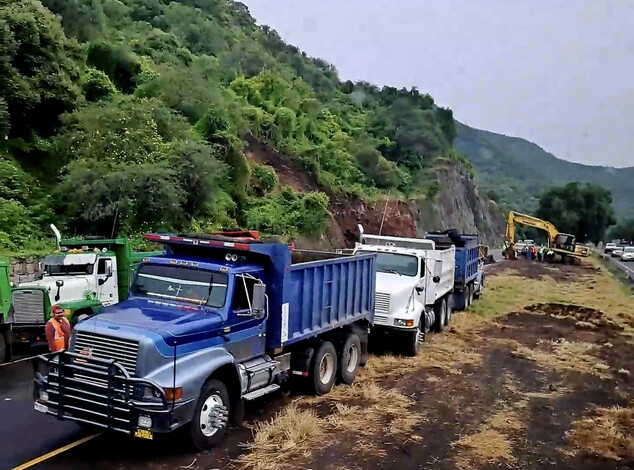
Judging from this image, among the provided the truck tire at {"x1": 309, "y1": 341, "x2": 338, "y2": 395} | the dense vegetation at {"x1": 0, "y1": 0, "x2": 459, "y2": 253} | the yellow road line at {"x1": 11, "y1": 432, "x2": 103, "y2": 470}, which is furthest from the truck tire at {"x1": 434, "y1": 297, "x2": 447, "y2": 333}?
the yellow road line at {"x1": 11, "y1": 432, "x2": 103, "y2": 470}

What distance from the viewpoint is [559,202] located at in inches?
3733

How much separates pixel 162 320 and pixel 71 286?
743 cm

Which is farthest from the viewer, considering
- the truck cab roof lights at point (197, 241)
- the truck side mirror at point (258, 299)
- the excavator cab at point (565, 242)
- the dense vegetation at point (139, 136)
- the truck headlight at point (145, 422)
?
the excavator cab at point (565, 242)

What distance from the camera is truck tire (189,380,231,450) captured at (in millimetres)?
7504

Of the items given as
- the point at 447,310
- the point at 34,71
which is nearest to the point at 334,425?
the point at 447,310

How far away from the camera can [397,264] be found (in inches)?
606

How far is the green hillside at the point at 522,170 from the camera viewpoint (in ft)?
507

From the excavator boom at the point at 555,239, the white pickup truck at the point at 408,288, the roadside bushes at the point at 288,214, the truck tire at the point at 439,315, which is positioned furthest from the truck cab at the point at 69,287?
the excavator boom at the point at 555,239

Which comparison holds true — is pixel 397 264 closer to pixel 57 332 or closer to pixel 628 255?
pixel 57 332

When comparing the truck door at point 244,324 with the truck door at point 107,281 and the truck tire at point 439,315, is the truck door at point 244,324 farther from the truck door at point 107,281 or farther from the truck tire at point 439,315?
the truck tire at point 439,315

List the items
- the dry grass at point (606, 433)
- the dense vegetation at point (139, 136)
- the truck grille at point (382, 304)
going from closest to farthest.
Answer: the dry grass at point (606, 433)
the truck grille at point (382, 304)
the dense vegetation at point (139, 136)

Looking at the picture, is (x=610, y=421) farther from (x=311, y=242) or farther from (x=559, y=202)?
(x=559, y=202)

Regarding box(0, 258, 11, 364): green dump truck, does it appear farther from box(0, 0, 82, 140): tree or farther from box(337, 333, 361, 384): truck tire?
box(0, 0, 82, 140): tree

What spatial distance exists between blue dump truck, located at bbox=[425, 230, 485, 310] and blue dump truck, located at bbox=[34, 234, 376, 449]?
9.96 metres
